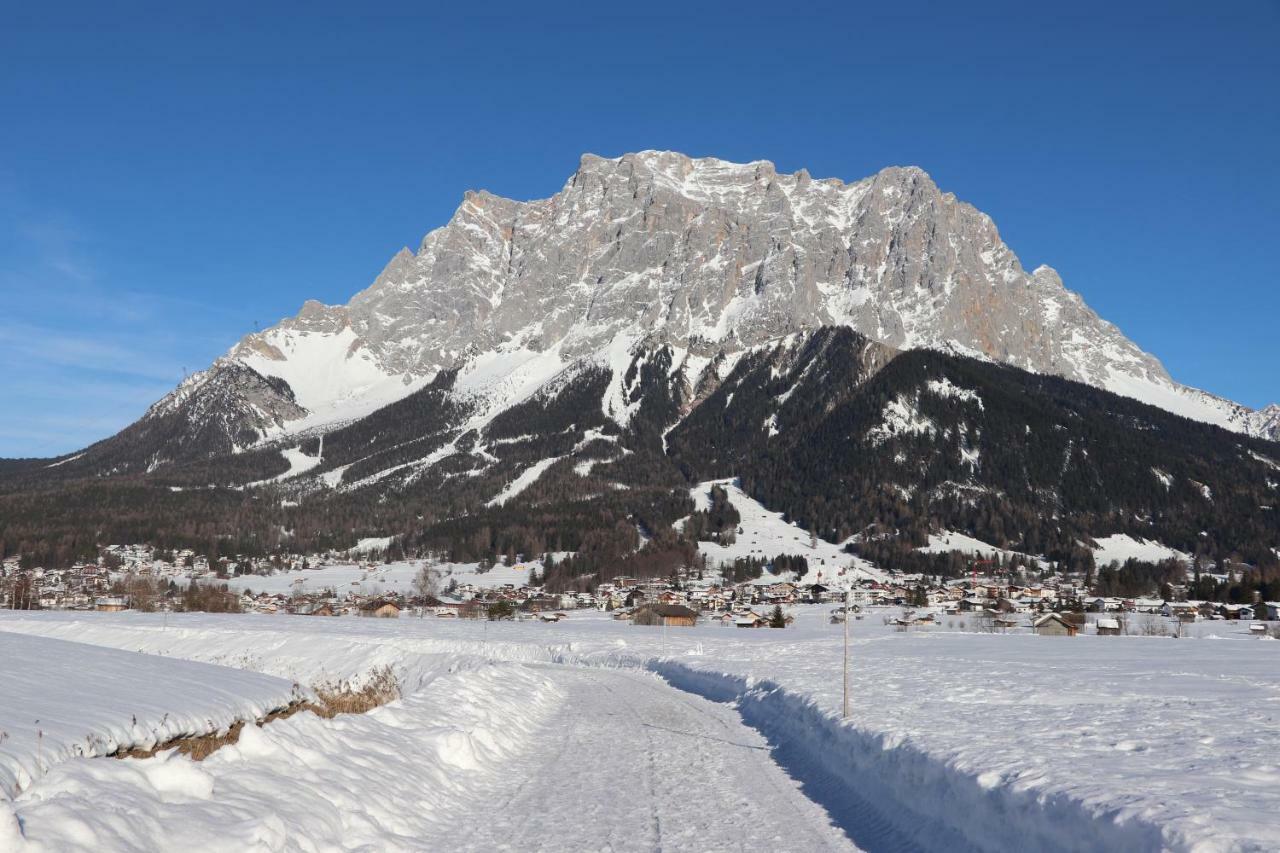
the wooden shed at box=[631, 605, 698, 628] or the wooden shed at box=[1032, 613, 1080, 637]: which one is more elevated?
the wooden shed at box=[1032, 613, 1080, 637]

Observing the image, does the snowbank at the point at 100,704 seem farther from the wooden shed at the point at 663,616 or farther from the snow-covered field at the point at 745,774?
the wooden shed at the point at 663,616

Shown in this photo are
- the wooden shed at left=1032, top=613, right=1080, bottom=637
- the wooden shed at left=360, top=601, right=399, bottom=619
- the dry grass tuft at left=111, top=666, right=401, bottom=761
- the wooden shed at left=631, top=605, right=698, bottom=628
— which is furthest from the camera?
the wooden shed at left=360, top=601, right=399, bottom=619

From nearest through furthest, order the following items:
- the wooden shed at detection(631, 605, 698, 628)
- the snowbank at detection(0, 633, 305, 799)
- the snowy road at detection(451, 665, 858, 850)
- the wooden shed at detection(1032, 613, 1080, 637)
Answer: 1. the snowbank at detection(0, 633, 305, 799)
2. the snowy road at detection(451, 665, 858, 850)
3. the wooden shed at detection(1032, 613, 1080, 637)
4. the wooden shed at detection(631, 605, 698, 628)

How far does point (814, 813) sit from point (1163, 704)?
539 inches

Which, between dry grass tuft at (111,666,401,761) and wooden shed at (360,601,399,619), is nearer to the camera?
dry grass tuft at (111,666,401,761)

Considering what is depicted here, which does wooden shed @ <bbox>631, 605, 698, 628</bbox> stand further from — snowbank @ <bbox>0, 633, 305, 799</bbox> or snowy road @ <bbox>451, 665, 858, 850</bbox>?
snowy road @ <bbox>451, 665, 858, 850</bbox>

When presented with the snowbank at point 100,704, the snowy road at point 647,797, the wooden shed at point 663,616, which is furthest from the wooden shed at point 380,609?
the snowy road at point 647,797

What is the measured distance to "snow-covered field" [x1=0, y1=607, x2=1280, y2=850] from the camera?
8.64m

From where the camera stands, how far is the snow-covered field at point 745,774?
8641 millimetres

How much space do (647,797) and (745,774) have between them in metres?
3.01

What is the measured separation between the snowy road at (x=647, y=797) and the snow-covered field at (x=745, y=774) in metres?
0.06

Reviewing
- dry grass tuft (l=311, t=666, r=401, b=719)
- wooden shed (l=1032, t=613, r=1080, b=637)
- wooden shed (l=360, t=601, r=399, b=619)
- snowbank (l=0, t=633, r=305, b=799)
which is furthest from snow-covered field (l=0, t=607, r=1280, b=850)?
wooden shed (l=360, t=601, r=399, b=619)

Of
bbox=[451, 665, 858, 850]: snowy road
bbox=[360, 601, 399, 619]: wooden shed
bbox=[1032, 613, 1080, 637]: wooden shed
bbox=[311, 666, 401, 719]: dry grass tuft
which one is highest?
bbox=[451, 665, 858, 850]: snowy road

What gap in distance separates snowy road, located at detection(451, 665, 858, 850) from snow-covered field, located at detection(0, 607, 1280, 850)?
56mm
